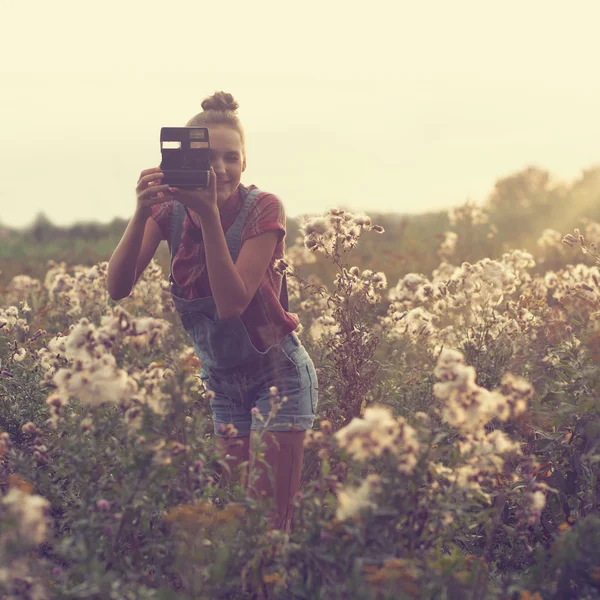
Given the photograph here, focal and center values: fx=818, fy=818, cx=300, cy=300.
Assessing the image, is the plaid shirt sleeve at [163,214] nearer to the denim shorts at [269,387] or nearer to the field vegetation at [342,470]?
the field vegetation at [342,470]

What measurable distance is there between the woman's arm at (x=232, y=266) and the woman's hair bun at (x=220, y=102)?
0.61 m

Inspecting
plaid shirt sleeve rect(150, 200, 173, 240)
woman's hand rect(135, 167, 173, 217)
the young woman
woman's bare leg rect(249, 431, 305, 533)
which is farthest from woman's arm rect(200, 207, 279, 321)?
woman's bare leg rect(249, 431, 305, 533)

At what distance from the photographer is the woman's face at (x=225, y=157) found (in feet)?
11.3

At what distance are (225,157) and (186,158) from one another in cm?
35

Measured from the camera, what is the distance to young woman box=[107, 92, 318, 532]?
343 centimetres

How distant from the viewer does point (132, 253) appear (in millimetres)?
3432

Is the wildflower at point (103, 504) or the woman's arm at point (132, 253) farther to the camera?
the woman's arm at point (132, 253)

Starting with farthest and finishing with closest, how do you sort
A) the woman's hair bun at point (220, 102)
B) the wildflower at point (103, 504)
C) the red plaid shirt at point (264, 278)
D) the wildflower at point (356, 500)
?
the woman's hair bun at point (220, 102), the red plaid shirt at point (264, 278), the wildflower at point (103, 504), the wildflower at point (356, 500)

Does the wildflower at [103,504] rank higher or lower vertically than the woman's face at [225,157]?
lower

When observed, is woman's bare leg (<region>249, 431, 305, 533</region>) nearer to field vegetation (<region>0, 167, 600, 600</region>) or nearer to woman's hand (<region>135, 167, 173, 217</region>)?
field vegetation (<region>0, 167, 600, 600</region>)

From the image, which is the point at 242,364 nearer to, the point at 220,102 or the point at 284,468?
the point at 284,468

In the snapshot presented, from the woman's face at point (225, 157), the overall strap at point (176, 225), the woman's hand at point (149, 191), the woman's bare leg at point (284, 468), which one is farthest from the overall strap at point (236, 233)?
the woman's bare leg at point (284, 468)

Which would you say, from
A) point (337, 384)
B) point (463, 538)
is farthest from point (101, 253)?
point (463, 538)

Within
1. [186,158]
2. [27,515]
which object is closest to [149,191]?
[186,158]
